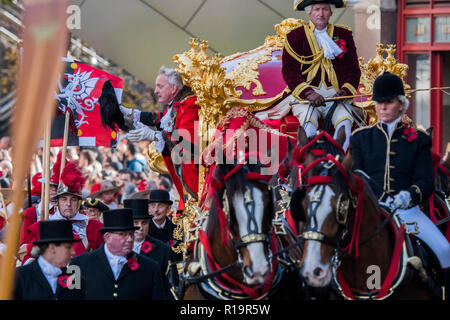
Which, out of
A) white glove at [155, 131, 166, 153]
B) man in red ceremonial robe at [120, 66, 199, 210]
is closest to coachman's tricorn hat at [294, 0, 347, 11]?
man in red ceremonial robe at [120, 66, 199, 210]

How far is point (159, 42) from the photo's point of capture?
14961 mm

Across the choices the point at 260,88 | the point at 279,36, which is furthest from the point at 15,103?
the point at 279,36

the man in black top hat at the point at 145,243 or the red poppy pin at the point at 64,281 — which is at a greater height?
the man in black top hat at the point at 145,243

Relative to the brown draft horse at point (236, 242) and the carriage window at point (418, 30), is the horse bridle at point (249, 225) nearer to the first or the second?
the brown draft horse at point (236, 242)

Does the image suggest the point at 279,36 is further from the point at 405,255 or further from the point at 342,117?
the point at 405,255

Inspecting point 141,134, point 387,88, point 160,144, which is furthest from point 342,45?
point 141,134

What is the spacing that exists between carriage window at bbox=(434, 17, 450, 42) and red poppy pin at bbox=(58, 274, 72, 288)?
9.18 metres

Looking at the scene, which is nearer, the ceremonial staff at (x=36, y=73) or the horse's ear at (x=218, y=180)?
the ceremonial staff at (x=36, y=73)

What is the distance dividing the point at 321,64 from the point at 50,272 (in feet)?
11.9

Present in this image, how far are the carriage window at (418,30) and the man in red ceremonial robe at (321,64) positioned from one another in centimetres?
560

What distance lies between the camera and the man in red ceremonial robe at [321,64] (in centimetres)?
916

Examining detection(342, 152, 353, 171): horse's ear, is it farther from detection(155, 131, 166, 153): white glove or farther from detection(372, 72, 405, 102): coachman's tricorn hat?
detection(155, 131, 166, 153): white glove

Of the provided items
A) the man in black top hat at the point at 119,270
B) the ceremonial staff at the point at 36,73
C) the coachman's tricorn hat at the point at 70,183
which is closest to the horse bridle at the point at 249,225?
the man in black top hat at the point at 119,270

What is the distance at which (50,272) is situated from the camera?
23.0 ft
